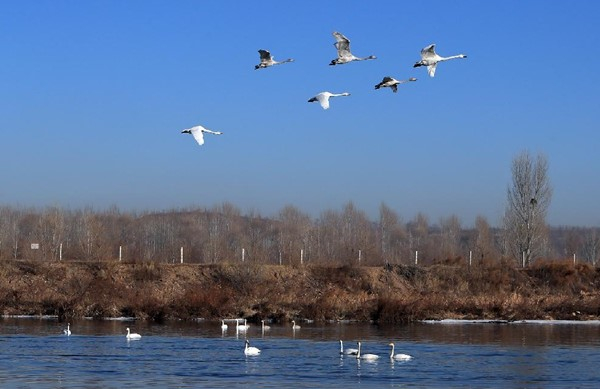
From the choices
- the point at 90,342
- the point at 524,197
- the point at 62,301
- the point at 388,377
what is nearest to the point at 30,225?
the point at 524,197

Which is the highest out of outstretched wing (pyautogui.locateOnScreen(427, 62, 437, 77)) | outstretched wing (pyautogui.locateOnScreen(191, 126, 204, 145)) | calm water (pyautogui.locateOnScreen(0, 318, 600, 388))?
outstretched wing (pyautogui.locateOnScreen(427, 62, 437, 77))

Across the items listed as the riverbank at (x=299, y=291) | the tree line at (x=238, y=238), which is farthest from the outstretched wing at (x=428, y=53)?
the tree line at (x=238, y=238)

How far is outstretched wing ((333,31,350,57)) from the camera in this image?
29688mm

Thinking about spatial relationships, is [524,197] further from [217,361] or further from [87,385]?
[87,385]

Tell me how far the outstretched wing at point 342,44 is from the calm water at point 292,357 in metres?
8.78

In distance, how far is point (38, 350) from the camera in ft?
92.6

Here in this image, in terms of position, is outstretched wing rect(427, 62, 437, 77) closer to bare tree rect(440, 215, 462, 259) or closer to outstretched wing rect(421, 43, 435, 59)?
outstretched wing rect(421, 43, 435, 59)

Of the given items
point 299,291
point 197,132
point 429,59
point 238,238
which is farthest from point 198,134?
point 238,238

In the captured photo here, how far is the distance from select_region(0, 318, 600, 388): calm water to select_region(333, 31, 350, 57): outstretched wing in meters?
8.78

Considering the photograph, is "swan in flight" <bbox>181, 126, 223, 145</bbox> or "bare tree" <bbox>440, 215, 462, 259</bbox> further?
"bare tree" <bbox>440, 215, 462, 259</bbox>

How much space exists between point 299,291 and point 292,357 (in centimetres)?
2116

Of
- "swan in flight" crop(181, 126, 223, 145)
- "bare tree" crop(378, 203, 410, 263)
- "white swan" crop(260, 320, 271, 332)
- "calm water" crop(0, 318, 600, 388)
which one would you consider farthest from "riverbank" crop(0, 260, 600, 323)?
"bare tree" crop(378, 203, 410, 263)

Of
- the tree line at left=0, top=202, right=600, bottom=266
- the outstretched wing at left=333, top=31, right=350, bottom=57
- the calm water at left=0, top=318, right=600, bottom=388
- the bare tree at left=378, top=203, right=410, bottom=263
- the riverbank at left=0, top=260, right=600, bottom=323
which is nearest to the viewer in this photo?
the calm water at left=0, top=318, right=600, bottom=388

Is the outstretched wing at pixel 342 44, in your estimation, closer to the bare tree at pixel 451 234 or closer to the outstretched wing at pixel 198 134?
the outstretched wing at pixel 198 134
